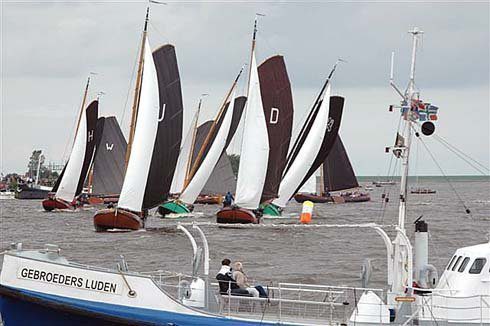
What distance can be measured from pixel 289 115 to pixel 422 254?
172 ft

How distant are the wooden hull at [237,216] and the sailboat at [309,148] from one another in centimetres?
1000

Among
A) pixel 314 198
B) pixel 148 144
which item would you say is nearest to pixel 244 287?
pixel 148 144

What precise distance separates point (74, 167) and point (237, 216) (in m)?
34.1

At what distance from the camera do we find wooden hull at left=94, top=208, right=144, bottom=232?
60.9 m

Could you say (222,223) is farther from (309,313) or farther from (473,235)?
(309,313)

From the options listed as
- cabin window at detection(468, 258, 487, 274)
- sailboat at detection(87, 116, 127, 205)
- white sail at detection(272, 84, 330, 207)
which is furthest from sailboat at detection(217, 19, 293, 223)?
cabin window at detection(468, 258, 487, 274)

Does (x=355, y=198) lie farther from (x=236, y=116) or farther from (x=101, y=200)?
(x=236, y=116)

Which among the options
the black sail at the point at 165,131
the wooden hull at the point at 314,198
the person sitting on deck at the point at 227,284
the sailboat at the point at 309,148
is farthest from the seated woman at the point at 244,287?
the wooden hull at the point at 314,198

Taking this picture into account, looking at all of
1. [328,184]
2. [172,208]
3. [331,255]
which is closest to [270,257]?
[331,255]

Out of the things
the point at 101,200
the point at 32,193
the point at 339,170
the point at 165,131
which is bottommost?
the point at 32,193

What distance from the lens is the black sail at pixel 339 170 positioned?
351 feet

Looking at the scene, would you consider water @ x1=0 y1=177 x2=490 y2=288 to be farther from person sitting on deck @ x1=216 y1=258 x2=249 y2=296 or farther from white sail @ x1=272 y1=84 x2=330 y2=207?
person sitting on deck @ x1=216 y1=258 x2=249 y2=296

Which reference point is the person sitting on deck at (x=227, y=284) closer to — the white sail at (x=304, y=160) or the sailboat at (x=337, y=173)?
the white sail at (x=304, y=160)

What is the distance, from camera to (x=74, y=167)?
9862 cm
